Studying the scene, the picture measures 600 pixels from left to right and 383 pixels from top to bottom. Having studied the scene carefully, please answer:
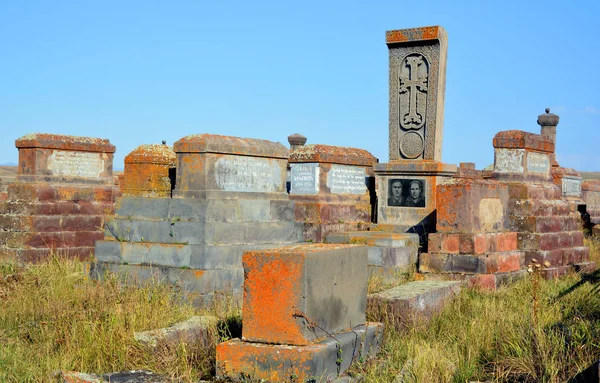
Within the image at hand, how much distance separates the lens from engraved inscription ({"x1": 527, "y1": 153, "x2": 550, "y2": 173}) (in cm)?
1180

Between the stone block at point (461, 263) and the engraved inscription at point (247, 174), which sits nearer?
the engraved inscription at point (247, 174)

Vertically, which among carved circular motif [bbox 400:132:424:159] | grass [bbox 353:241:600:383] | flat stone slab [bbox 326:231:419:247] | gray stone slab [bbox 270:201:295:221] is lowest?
grass [bbox 353:241:600:383]

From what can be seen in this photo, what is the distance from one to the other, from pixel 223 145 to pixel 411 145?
4584mm

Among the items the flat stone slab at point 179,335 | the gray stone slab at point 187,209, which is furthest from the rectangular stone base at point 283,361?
the gray stone slab at point 187,209

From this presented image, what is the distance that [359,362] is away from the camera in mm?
5484

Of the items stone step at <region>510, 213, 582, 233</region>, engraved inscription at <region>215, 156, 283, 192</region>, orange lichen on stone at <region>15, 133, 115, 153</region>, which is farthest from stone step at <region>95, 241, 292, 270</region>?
orange lichen on stone at <region>15, 133, 115, 153</region>

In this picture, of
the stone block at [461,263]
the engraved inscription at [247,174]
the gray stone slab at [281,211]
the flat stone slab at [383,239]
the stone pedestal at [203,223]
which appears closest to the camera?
the stone pedestal at [203,223]

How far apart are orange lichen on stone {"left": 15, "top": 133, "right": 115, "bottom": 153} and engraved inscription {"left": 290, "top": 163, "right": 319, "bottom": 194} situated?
3.52 metres

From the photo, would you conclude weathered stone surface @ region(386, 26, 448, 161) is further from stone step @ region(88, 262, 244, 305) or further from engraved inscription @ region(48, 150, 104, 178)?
engraved inscription @ region(48, 150, 104, 178)

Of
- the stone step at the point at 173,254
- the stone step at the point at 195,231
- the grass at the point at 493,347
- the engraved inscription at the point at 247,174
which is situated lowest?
the grass at the point at 493,347

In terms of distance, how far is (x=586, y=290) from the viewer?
8.31 m

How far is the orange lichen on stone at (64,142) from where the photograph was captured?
12891mm

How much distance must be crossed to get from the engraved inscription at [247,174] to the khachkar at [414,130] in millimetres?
3250

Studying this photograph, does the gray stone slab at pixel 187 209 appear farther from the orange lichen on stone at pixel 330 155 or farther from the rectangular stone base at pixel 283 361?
the orange lichen on stone at pixel 330 155
